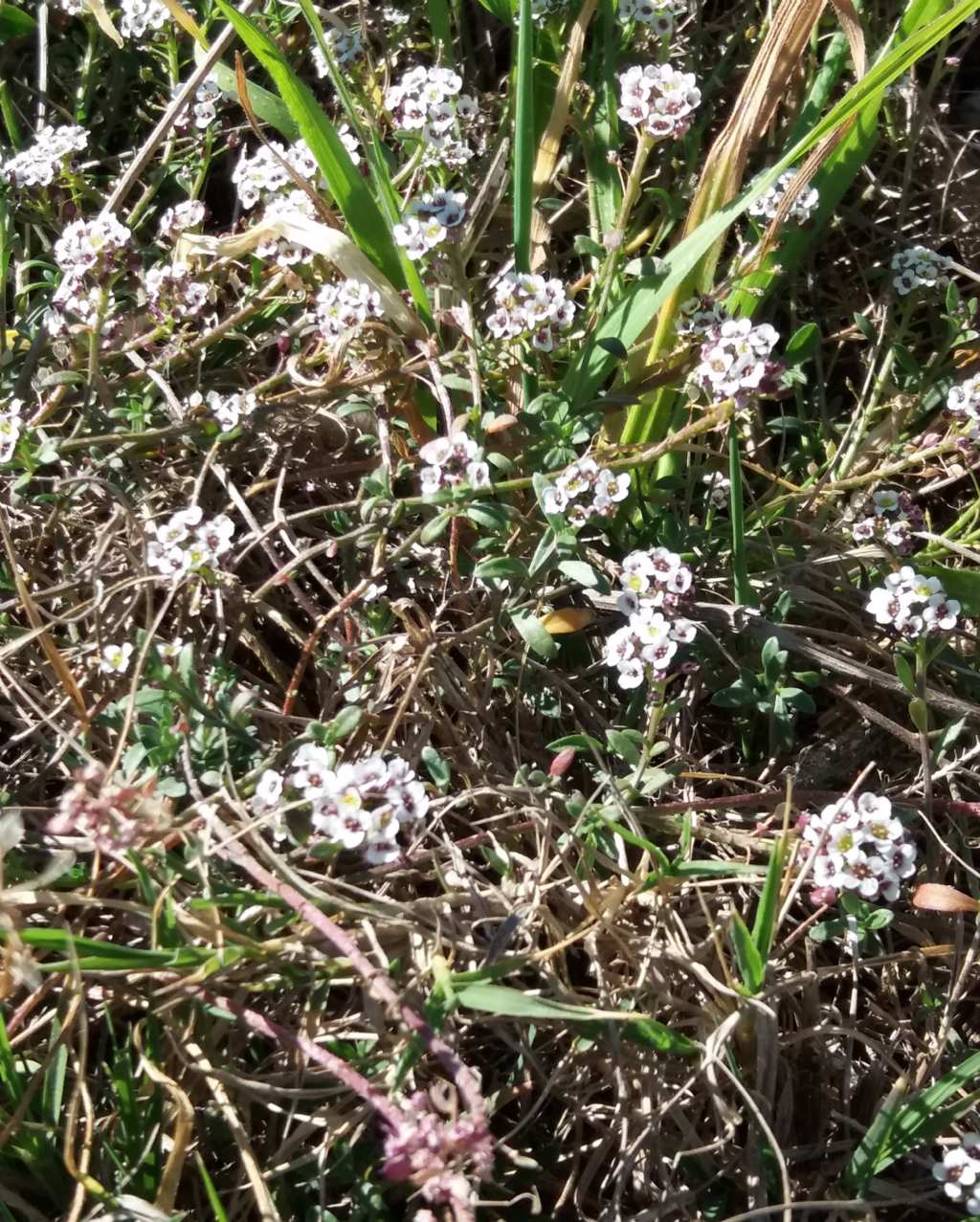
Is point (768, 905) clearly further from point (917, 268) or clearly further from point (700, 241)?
point (917, 268)

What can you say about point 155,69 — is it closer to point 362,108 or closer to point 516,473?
point 362,108

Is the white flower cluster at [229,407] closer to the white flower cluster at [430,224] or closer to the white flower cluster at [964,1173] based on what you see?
the white flower cluster at [430,224]

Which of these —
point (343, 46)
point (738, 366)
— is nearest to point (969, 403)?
point (738, 366)

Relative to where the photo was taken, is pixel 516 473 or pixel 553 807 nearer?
pixel 553 807

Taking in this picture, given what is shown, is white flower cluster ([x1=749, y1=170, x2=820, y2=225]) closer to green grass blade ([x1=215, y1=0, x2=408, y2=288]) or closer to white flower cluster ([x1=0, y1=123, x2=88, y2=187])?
green grass blade ([x1=215, y1=0, x2=408, y2=288])

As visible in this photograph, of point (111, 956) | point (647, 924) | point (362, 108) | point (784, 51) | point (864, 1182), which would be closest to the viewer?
point (111, 956)

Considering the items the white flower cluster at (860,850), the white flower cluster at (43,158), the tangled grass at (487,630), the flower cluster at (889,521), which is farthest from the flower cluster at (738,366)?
the white flower cluster at (43,158)

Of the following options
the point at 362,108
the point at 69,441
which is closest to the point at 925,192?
the point at 362,108
